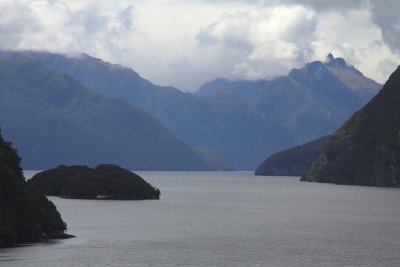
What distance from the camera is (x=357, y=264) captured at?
10894 centimetres

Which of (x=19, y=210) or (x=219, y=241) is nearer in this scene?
(x=19, y=210)

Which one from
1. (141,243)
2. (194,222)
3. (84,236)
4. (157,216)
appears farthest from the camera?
(157,216)

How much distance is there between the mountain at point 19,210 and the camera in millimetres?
116312

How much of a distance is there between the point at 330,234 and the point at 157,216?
180 ft

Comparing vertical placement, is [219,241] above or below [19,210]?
below

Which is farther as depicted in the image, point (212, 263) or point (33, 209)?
point (33, 209)

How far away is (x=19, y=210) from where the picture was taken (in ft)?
389

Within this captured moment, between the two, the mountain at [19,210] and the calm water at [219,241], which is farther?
the mountain at [19,210]

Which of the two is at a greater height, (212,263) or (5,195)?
(5,195)

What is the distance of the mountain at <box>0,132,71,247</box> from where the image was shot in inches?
4579

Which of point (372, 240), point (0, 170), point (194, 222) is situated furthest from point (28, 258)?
point (194, 222)

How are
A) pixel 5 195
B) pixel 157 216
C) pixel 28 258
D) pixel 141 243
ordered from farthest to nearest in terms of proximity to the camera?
1. pixel 157 216
2. pixel 141 243
3. pixel 5 195
4. pixel 28 258

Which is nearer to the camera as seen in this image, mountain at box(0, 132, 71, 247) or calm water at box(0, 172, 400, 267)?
calm water at box(0, 172, 400, 267)

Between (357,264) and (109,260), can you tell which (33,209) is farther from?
(357,264)
